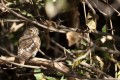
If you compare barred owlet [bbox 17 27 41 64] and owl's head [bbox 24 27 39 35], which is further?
owl's head [bbox 24 27 39 35]

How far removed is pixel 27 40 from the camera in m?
3.29

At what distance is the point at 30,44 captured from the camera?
322 centimetres

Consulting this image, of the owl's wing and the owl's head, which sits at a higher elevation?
the owl's head

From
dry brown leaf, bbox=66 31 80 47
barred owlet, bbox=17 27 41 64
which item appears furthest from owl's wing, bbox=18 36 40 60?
dry brown leaf, bbox=66 31 80 47

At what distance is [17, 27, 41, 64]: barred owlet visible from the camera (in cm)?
313

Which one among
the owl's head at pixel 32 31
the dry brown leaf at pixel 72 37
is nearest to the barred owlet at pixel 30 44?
the owl's head at pixel 32 31

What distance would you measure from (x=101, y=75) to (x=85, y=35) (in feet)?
0.96

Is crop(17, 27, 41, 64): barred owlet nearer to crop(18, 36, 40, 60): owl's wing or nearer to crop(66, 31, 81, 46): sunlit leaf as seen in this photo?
crop(18, 36, 40, 60): owl's wing

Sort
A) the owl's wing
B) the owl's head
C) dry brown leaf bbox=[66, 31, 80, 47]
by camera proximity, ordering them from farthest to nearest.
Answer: the owl's head → the owl's wing → dry brown leaf bbox=[66, 31, 80, 47]

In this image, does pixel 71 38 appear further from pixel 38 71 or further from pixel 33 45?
pixel 33 45

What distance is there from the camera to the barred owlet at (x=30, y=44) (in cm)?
313

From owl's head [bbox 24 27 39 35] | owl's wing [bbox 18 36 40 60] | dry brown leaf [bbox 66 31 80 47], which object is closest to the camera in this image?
dry brown leaf [bbox 66 31 80 47]

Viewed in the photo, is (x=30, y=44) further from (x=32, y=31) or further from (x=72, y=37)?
(x=72, y=37)

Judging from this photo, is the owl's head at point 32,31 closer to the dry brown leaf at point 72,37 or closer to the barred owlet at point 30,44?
→ the barred owlet at point 30,44
